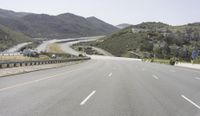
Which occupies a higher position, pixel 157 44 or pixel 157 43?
pixel 157 43

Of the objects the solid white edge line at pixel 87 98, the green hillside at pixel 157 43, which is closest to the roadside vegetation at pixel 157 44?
the green hillside at pixel 157 43

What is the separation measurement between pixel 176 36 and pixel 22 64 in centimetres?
11447

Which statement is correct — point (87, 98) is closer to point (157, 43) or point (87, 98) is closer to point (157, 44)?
point (157, 44)

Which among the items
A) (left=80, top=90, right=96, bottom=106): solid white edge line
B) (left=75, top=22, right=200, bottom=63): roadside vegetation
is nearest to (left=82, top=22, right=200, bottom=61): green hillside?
(left=75, top=22, right=200, bottom=63): roadside vegetation

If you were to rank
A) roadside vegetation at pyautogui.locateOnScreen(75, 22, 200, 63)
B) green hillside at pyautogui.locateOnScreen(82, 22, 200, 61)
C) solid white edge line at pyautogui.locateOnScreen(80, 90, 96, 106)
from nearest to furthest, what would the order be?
solid white edge line at pyautogui.locateOnScreen(80, 90, 96, 106) → roadside vegetation at pyautogui.locateOnScreen(75, 22, 200, 63) → green hillside at pyautogui.locateOnScreen(82, 22, 200, 61)

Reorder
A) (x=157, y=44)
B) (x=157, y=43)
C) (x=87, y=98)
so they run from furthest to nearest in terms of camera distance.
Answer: (x=157, y=43)
(x=157, y=44)
(x=87, y=98)

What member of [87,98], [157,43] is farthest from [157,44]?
[87,98]

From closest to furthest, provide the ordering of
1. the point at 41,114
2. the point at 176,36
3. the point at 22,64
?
the point at 41,114, the point at 22,64, the point at 176,36

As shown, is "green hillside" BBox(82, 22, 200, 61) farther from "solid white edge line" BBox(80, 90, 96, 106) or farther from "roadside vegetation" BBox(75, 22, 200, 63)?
"solid white edge line" BBox(80, 90, 96, 106)

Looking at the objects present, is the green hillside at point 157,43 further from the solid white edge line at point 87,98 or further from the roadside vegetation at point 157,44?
the solid white edge line at point 87,98

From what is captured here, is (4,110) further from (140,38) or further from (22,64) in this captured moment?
(140,38)

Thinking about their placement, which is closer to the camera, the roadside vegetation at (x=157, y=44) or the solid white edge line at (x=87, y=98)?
the solid white edge line at (x=87, y=98)

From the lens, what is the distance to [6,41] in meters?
148

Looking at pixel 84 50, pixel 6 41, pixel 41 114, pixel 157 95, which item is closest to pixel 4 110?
pixel 41 114
